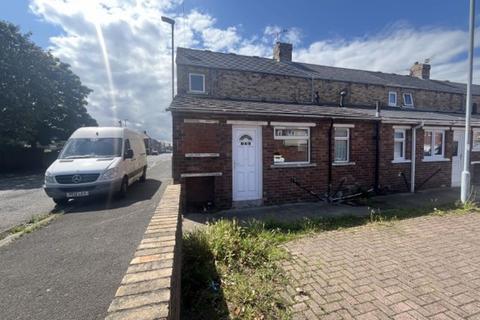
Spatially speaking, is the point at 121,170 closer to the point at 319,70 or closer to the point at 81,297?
the point at 81,297

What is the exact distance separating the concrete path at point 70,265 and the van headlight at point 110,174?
3.87 feet

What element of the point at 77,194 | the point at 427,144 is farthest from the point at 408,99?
the point at 77,194

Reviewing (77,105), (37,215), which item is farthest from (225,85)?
(77,105)

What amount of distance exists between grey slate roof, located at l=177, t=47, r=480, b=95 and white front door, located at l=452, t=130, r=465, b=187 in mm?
7987

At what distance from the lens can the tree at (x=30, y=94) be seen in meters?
18.7

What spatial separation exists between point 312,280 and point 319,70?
1758 centimetres

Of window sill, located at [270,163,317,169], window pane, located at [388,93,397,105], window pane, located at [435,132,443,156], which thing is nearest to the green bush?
window sill, located at [270,163,317,169]

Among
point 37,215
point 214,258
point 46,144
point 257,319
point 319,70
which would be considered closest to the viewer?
point 257,319

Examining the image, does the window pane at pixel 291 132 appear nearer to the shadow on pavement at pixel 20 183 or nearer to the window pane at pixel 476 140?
the window pane at pixel 476 140

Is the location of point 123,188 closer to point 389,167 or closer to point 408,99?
point 389,167

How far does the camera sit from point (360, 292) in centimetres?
312

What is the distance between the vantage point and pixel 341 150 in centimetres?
932

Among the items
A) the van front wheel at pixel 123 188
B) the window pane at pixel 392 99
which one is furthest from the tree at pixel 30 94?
the window pane at pixel 392 99

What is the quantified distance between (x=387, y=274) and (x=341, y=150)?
20.8 feet
